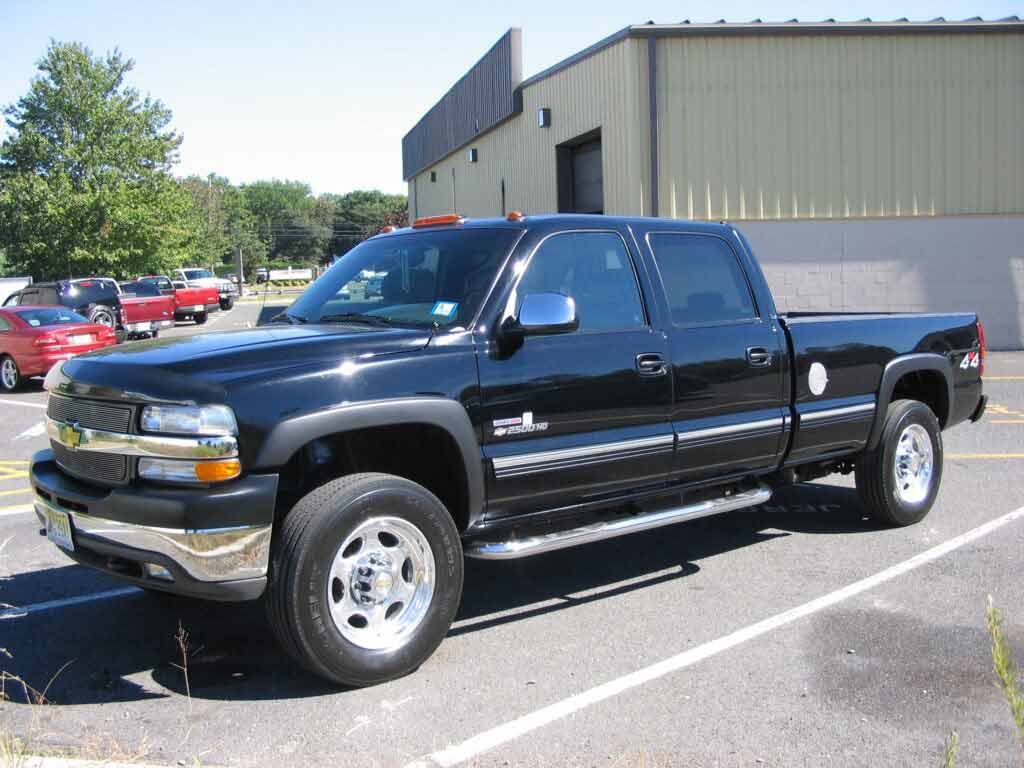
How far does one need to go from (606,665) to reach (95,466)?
7.71 feet

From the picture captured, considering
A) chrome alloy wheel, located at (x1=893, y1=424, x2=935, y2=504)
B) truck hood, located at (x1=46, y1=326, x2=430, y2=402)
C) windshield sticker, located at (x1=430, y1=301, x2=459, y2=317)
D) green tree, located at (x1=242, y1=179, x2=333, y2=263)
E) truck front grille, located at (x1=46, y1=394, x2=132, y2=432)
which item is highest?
green tree, located at (x1=242, y1=179, x2=333, y2=263)

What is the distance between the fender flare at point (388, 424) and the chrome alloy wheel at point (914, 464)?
138 inches

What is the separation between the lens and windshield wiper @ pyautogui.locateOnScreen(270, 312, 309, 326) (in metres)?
5.29

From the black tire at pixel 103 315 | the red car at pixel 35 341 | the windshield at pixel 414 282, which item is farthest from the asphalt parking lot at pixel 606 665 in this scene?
the black tire at pixel 103 315

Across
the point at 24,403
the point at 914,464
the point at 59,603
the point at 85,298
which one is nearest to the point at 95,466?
the point at 59,603

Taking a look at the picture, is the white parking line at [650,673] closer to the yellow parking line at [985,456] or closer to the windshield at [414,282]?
Answer: the windshield at [414,282]

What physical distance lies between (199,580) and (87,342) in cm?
1495

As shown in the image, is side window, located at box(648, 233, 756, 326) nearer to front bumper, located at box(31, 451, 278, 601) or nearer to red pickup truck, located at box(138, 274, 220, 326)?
front bumper, located at box(31, 451, 278, 601)

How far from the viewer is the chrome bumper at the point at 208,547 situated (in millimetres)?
3785

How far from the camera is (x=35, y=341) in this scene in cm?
1664

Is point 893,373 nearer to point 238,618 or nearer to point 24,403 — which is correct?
point 238,618

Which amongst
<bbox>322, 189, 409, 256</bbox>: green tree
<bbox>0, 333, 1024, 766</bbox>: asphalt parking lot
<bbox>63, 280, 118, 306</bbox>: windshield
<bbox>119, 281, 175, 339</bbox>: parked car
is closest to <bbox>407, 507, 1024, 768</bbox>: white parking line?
<bbox>0, 333, 1024, 766</bbox>: asphalt parking lot

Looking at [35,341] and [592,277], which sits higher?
[592,277]

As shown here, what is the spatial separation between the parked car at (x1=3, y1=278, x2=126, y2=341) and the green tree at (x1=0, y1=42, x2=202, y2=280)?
18.2 meters
